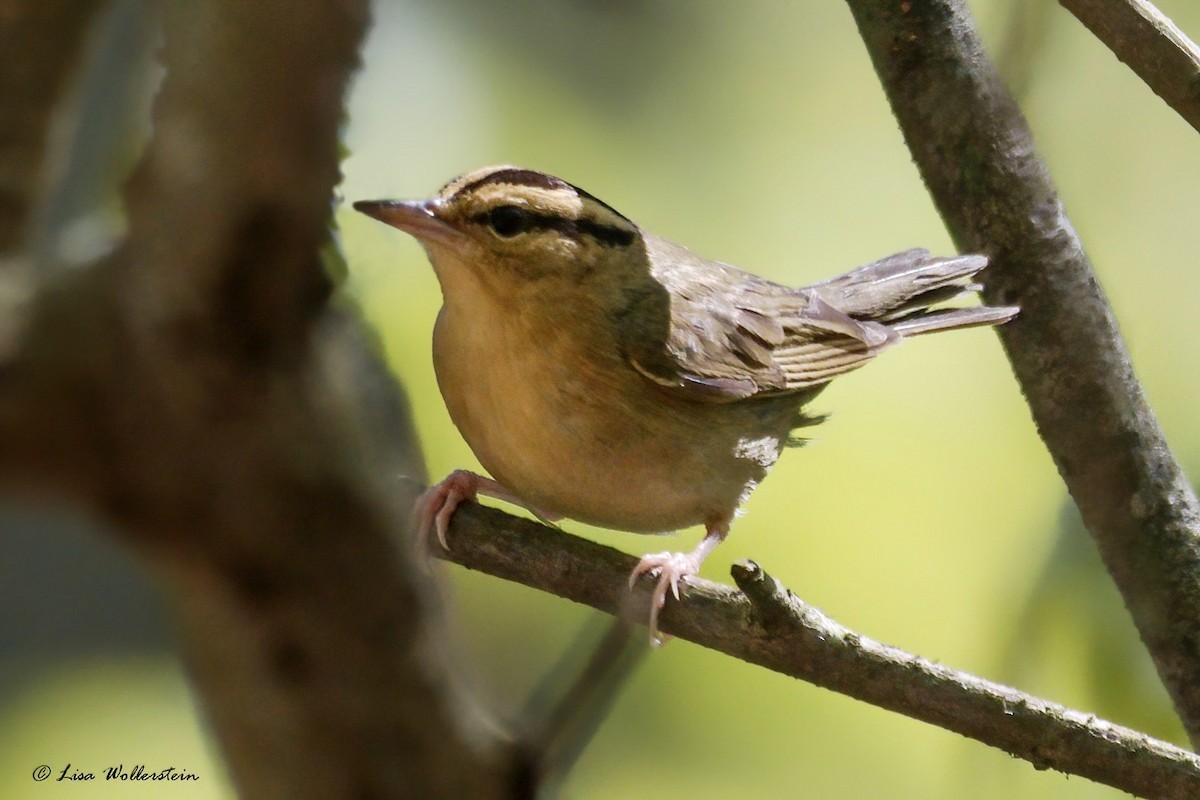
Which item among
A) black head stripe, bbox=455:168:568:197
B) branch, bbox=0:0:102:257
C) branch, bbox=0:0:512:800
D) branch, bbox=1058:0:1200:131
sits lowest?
branch, bbox=0:0:512:800

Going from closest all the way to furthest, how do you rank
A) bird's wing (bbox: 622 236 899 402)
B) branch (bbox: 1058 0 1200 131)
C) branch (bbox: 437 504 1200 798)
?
branch (bbox: 437 504 1200 798) → branch (bbox: 1058 0 1200 131) → bird's wing (bbox: 622 236 899 402)

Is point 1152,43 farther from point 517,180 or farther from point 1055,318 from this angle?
point 517,180

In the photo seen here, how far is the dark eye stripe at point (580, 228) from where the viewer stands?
830 millimetres

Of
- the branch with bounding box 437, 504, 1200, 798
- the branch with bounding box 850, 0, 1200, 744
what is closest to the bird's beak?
the branch with bounding box 437, 504, 1200, 798

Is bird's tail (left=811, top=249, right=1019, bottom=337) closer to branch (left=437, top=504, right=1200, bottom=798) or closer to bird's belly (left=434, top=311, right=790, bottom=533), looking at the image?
bird's belly (left=434, top=311, right=790, bottom=533)

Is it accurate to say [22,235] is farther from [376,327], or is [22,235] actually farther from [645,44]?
[645,44]

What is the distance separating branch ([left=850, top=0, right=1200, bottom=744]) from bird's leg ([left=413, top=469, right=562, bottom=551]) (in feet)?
1.65

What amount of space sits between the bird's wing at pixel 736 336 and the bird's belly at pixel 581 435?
0.10 feet

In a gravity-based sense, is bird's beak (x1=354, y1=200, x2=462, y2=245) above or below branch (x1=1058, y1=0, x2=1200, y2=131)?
below

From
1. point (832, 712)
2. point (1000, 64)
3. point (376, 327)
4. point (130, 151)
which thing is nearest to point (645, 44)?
point (1000, 64)

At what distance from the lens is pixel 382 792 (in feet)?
3.12

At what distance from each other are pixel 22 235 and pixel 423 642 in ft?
1.45

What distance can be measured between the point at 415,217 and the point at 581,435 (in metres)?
0.23

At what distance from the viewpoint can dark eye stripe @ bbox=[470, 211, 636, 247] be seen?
32.7 inches
